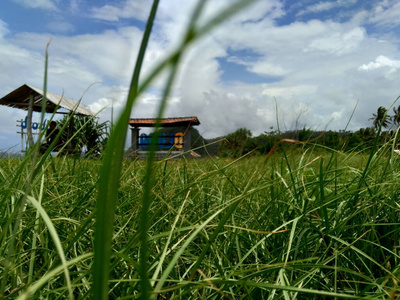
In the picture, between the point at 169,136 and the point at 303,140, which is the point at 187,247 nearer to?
the point at 303,140

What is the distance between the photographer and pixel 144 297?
32 centimetres

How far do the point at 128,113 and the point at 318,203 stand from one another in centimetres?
90

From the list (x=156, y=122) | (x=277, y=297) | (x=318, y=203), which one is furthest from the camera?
(x=318, y=203)

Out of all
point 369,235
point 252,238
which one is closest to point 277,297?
point 252,238

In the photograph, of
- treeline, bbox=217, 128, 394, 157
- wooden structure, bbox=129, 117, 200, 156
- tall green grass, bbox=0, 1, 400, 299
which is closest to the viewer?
tall green grass, bbox=0, 1, 400, 299

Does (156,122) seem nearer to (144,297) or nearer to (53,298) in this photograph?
(144,297)

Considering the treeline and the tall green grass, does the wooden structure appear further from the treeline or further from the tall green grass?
the treeline

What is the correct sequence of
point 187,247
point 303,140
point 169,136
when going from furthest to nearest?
1. point 169,136
2. point 303,140
3. point 187,247

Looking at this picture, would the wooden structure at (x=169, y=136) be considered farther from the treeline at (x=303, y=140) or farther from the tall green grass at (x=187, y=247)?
the treeline at (x=303, y=140)

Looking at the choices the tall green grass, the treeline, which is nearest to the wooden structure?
the tall green grass

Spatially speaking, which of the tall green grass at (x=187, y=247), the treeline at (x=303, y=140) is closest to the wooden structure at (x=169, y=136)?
the tall green grass at (x=187, y=247)

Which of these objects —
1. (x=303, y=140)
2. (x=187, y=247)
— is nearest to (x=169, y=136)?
(x=303, y=140)

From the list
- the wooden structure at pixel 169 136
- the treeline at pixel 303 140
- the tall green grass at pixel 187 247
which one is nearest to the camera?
the tall green grass at pixel 187 247

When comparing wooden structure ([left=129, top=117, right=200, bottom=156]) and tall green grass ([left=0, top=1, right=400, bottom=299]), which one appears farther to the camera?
wooden structure ([left=129, top=117, right=200, bottom=156])
